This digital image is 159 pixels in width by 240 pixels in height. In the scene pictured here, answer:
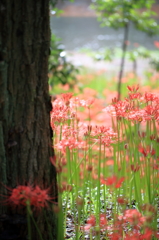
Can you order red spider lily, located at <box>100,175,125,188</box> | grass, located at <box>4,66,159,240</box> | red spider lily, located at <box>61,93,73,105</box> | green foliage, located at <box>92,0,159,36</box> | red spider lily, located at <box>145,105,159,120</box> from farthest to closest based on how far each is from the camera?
green foliage, located at <box>92,0,159,36</box> → red spider lily, located at <box>61,93,73,105</box> → red spider lily, located at <box>145,105,159,120</box> → grass, located at <box>4,66,159,240</box> → red spider lily, located at <box>100,175,125,188</box>

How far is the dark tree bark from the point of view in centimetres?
112

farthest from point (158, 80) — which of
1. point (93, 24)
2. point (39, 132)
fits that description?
point (93, 24)

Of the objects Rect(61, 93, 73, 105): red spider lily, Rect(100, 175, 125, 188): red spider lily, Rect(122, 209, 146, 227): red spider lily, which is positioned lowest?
Rect(122, 209, 146, 227): red spider lily

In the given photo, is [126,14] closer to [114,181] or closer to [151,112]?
[151,112]

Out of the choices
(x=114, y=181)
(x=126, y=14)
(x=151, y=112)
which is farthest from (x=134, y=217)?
(x=126, y=14)

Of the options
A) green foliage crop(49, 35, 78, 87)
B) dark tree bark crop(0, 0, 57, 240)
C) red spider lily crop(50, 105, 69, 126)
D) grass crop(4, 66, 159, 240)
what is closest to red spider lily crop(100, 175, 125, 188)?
grass crop(4, 66, 159, 240)

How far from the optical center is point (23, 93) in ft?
3.79

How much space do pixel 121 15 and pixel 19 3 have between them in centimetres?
332

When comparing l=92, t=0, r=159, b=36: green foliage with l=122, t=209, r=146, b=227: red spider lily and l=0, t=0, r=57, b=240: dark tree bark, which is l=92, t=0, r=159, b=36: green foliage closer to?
l=0, t=0, r=57, b=240: dark tree bark

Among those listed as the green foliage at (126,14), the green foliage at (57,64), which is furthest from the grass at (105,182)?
the green foliage at (126,14)

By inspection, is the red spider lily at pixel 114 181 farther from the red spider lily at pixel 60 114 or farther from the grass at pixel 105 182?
the red spider lily at pixel 60 114

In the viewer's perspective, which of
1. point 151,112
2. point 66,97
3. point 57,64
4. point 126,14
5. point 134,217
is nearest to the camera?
point 134,217

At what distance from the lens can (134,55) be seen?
14.6ft

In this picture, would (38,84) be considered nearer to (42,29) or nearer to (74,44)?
(42,29)
